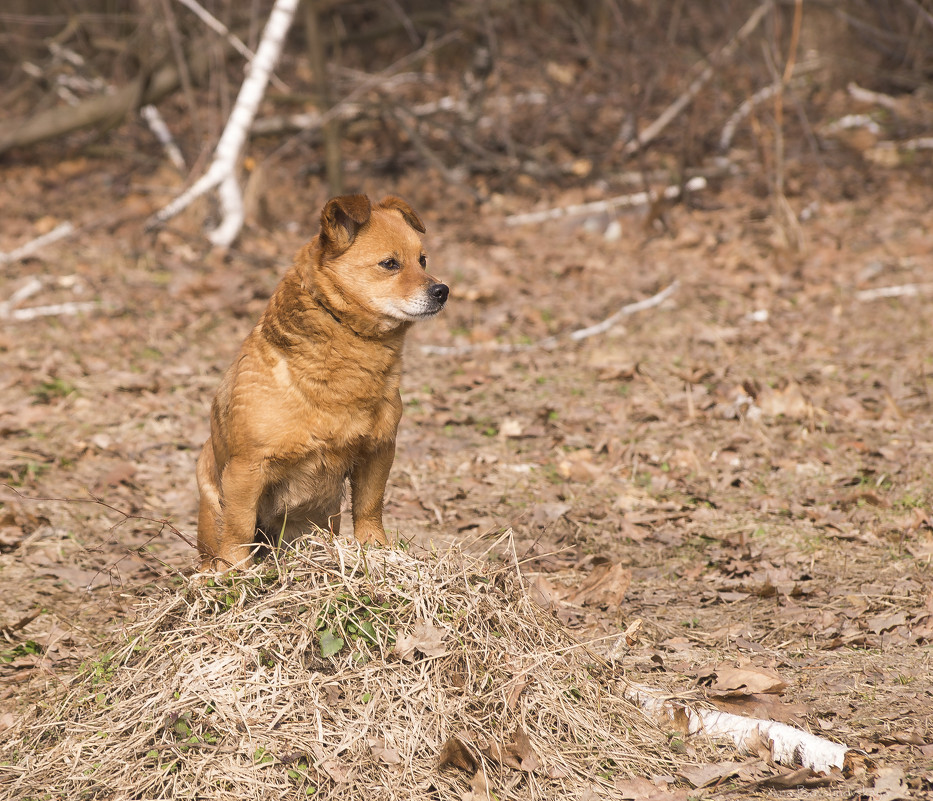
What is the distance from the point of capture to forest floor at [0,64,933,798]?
15.0 feet

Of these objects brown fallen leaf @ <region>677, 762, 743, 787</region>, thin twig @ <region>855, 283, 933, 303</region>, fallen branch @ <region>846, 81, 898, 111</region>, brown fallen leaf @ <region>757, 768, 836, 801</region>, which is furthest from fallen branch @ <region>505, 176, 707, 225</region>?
brown fallen leaf @ <region>757, 768, 836, 801</region>

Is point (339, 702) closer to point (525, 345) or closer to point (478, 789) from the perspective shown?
point (478, 789)

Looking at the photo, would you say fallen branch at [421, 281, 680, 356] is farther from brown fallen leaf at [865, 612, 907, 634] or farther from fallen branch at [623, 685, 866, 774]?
fallen branch at [623, 685, 866, 774]

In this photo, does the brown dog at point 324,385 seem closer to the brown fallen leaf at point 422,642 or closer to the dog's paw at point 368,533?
the dog's paw at point 368,533

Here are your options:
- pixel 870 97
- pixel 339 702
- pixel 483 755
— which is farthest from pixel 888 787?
pixel 870 97

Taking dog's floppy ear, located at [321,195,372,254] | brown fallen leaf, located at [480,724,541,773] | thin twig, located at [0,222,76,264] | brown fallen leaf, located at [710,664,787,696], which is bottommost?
thin twig, located at [0,222,76,264]

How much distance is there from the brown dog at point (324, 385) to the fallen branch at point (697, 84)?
→ 8.65 meters

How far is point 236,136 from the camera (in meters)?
10.5

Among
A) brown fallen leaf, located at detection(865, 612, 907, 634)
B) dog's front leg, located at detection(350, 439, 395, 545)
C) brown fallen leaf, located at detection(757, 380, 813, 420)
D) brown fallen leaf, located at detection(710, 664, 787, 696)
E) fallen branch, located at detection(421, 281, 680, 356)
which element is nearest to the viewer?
brown fallen leaf, located at detection(710, 664, 787, 696)

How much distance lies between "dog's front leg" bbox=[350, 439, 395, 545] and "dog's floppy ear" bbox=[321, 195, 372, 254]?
0.94m

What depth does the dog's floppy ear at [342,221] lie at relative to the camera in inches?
164

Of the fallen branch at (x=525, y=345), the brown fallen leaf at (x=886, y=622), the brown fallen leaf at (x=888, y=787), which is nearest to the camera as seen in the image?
the brown fallen leaf at (x=888, y=787)

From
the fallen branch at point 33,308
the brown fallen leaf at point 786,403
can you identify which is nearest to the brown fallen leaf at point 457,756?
the brown fallen leaf at point 786,403

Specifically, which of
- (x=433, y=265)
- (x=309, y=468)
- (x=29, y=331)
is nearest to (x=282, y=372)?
(x=309, y=468)
